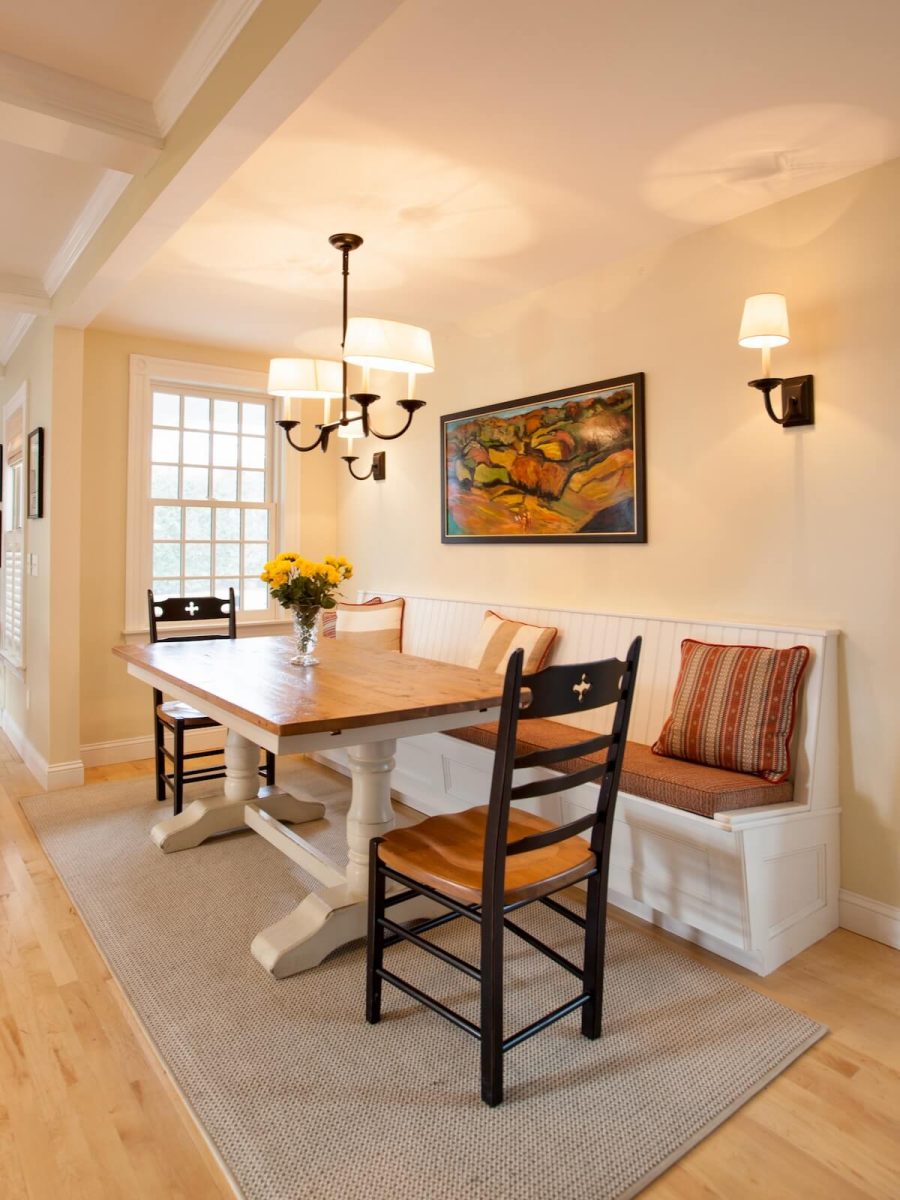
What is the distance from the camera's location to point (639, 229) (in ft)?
9.58

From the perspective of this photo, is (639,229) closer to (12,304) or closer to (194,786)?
(12,304)

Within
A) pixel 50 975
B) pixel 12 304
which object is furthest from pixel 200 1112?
pixel 12 304

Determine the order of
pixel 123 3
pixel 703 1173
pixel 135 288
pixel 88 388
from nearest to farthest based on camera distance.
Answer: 1. pixel 703 1173
2. pixel 123 3
3. pixel 135 288
4. pixel 88 388

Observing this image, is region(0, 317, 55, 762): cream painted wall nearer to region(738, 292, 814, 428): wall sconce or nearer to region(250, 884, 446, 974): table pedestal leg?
region(250, 884, 446, 974): table pedestal leg

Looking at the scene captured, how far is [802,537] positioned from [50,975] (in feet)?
9.08

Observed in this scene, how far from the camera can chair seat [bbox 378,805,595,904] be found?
5.59ft

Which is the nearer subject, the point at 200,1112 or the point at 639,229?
the point at 200,1112

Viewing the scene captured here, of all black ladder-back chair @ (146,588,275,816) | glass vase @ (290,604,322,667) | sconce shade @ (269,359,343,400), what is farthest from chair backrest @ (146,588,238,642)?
sconce shade @ (269,359,343,400)

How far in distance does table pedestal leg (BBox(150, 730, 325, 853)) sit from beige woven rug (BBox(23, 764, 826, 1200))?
17.5 inches

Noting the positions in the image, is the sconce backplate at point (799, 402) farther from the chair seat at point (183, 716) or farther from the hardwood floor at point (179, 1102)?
the chair seat at point (183, 716)

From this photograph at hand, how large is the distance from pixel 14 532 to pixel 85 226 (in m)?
2.54

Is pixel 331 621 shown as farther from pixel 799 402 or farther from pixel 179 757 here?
pixel 799 402

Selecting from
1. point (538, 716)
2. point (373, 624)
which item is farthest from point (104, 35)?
point (373, 624)

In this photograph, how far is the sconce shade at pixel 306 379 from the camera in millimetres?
3096
